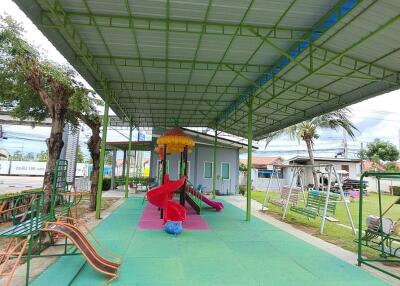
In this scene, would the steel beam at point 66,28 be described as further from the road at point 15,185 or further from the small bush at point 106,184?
the small bush at point 106,184

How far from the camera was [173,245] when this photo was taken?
7.12 meters

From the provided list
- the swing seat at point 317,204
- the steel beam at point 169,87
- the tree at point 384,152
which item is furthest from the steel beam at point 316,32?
the tree at point 384,152

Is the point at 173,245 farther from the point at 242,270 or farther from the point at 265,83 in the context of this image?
the point at 265,83

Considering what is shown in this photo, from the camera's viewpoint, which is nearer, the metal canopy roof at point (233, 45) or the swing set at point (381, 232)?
the swing set at point (381, 232)

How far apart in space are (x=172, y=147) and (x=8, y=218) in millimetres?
6460

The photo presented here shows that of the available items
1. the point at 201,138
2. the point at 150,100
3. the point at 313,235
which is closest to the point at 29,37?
the point at 150,100

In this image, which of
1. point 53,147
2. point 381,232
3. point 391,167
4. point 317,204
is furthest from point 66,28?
point 391,167

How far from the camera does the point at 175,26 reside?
694 centimetres

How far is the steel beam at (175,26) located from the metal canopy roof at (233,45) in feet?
0.08

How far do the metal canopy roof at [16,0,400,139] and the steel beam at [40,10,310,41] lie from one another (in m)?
0.02

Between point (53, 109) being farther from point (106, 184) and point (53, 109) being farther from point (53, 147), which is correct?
point (106, 184)

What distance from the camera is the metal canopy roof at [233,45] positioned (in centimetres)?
606

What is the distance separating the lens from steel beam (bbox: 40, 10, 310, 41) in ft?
21.5

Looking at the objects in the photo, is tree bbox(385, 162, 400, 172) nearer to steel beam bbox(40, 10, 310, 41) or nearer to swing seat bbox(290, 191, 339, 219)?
swing seat bbox(290, 191, 339, 219)
